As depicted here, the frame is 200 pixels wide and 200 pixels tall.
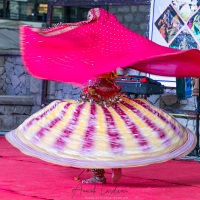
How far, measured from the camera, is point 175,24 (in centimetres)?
905

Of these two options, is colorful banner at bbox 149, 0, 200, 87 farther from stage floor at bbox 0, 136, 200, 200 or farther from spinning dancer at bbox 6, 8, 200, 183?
spinning dancer at bbox 6, 8, 200, 183

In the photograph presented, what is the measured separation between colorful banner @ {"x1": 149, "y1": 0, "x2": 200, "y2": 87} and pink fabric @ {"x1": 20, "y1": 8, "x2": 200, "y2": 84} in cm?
259

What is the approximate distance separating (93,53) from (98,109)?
1.39 ft

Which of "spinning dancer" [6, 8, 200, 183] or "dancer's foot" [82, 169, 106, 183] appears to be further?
"dancer's foot" [82, 169, 106, 183]

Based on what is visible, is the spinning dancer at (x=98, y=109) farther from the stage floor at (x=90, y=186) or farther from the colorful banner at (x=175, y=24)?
the colorful banner at (x=175, y=24)

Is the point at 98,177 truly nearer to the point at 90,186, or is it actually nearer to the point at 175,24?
the point at 90,186

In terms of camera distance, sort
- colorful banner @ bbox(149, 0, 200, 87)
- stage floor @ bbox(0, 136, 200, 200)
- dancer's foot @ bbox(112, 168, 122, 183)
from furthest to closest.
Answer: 1. colorful banner @ bbox(149, 0, 200, 87)
2. dancer's foot @ bbox(112, 168, 122, 183)
3. stage floor @ bbox(0, 136, 200, 200)

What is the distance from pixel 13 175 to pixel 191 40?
3.02 metres

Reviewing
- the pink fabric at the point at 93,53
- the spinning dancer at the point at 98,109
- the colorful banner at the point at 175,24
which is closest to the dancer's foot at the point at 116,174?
the spinning dancer at the point at 98,109

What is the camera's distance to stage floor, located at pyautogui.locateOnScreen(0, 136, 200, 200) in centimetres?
574

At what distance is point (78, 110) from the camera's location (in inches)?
237

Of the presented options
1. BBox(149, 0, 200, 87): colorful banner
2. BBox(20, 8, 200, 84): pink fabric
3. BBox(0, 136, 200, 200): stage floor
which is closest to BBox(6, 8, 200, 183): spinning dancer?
BBox(20, 8, 200, 84): pink fabric

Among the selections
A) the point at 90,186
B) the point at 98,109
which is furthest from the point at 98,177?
the point at 98,109

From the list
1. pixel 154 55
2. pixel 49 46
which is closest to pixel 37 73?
pixel 49 46
